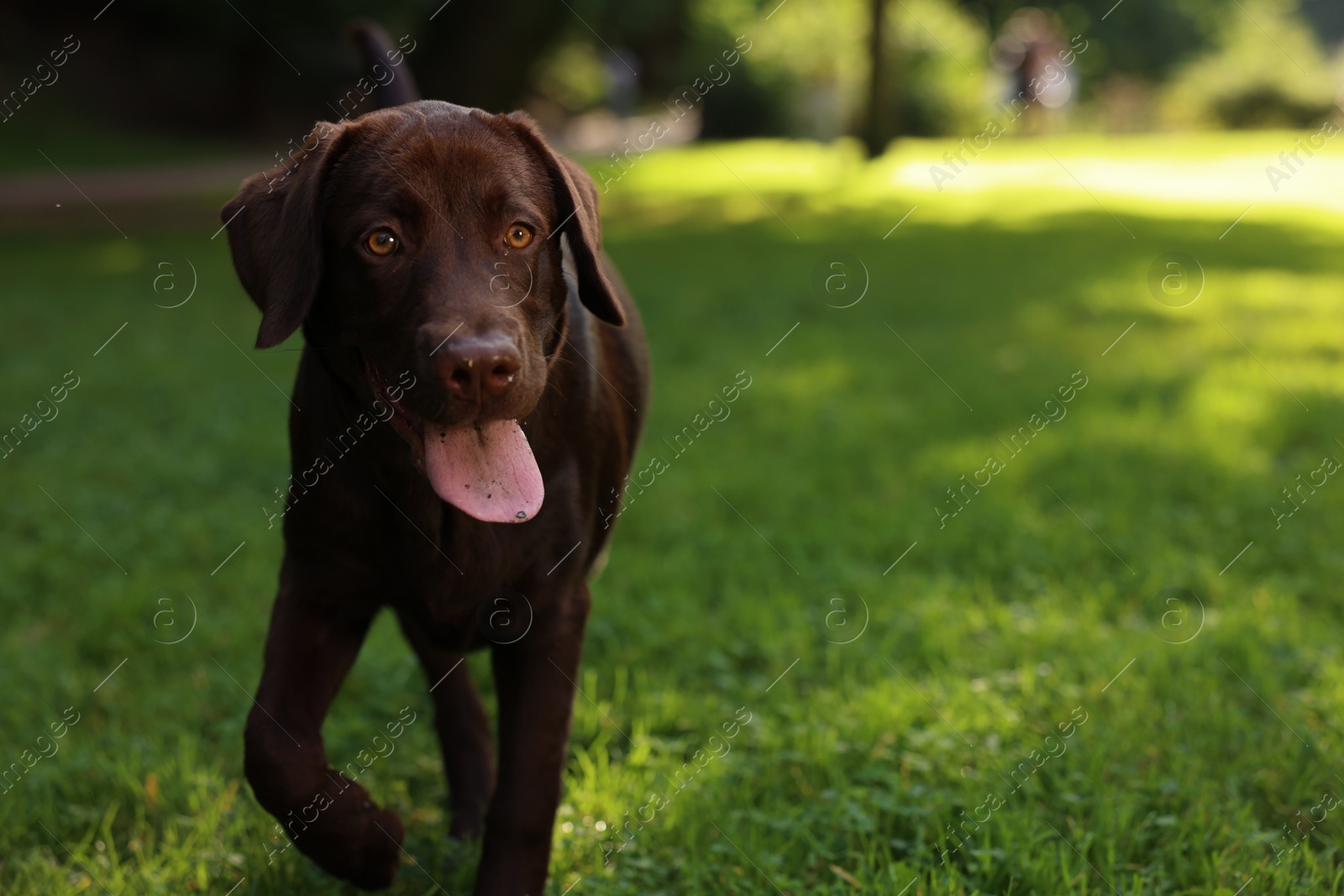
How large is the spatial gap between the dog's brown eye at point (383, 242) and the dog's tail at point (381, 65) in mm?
1319

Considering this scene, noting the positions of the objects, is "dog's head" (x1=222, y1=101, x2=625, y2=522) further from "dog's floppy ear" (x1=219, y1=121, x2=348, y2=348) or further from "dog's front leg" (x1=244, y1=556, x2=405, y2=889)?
"dog's front leg" (x1=244, y1=556, x2=405, y2=889)

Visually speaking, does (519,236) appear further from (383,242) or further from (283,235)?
(283,235)

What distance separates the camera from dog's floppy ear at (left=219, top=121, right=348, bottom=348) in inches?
97.3

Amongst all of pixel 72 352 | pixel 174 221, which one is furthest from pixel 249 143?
pixel 72 352

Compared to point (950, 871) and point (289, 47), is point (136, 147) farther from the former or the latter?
point (950, 871)

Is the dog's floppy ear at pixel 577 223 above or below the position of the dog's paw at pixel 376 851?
above

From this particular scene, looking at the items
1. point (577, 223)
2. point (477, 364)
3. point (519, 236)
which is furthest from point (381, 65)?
point (477, 364)

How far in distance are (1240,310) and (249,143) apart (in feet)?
90.6

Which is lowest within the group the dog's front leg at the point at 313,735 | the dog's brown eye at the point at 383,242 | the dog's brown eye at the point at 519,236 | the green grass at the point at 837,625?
the green grass at the point at 837,625

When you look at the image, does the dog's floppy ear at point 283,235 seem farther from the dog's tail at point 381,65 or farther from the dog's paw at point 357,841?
the dog's tail at point 381,65

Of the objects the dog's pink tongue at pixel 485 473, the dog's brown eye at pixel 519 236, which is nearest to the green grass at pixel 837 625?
the dog's pink tongue at pixel 485 473

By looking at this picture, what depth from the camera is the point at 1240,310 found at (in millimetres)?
8680

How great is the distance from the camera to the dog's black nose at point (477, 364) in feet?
7.34

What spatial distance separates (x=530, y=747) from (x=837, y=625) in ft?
5.83
